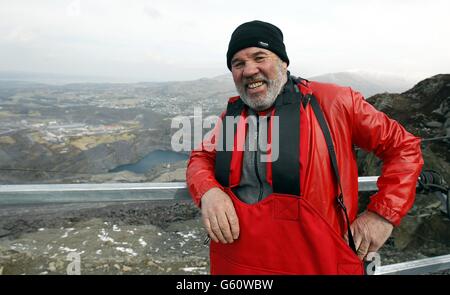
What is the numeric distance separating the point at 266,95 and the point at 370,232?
127cm

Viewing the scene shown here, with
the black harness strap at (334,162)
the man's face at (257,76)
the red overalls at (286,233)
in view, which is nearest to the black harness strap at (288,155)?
the red overalls at (286,233)

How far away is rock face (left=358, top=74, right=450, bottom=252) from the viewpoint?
24.2 ft

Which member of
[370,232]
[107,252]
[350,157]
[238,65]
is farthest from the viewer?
[107,252]

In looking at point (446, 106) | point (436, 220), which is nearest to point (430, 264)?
point (436, 220)

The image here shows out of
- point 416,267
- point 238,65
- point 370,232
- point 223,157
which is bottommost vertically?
point 416,267

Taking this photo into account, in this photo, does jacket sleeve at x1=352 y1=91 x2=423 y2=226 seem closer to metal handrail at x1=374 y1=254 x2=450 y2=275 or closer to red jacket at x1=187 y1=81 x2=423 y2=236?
red jacket at x1=187 y1=81 x2=423 y2=236

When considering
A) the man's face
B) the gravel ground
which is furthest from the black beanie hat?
the gravel ground

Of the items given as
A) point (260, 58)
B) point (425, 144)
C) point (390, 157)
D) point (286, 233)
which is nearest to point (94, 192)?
point (286, 233)

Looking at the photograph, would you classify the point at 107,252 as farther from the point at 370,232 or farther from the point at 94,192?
the point at 370,232

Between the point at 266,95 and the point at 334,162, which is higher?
the point at 266,95

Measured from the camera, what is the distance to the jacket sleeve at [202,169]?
8.02 feet

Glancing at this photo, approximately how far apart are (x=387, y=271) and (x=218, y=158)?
178 cm

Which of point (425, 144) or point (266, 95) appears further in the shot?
point (425, 144)

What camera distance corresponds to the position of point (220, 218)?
224 cm
